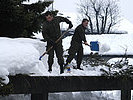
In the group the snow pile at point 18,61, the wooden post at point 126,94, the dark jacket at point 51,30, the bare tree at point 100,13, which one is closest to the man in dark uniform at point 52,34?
the dark jacket at point 51,30

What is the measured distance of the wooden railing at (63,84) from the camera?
569cm

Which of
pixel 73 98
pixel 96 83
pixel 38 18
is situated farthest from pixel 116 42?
pixel 96 83

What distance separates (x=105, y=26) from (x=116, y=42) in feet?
71.0

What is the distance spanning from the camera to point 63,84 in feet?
20.2

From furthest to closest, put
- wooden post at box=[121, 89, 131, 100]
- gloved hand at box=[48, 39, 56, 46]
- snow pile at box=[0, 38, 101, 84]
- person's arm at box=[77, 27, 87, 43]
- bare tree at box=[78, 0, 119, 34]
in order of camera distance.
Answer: bare tree at box=[78, 0, 119, 34] < person's arm at box=[77, 27, 87, 43] < wooden post at box=[121, 89, 131, 100] < gloved hand at box=[48, 39, 56, 46] < snow pile at box=[0, 38, 101, 84]

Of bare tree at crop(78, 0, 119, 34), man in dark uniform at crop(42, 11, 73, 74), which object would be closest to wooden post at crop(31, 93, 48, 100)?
man in dark uniform at crop(42, 11, 73, 74)

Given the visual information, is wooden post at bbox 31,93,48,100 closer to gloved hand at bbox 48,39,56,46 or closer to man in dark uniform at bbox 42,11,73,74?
man in dark uniform at bbox 42,11,73,74

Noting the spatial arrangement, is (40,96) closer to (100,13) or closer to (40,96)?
(40,96)

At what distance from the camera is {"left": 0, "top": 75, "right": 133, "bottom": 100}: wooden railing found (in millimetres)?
5687

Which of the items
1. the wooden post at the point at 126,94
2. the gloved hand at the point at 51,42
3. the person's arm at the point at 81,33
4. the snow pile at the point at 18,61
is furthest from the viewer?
the person's arm at the point at 81,33

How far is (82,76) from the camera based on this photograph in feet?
20.7

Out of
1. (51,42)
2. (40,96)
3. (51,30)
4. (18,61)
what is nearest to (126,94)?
(40,96)

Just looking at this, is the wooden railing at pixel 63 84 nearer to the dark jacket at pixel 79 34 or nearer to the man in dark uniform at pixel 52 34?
the man in dark uniform at pixel 52 34

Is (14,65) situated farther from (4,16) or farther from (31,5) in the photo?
(31,5)
